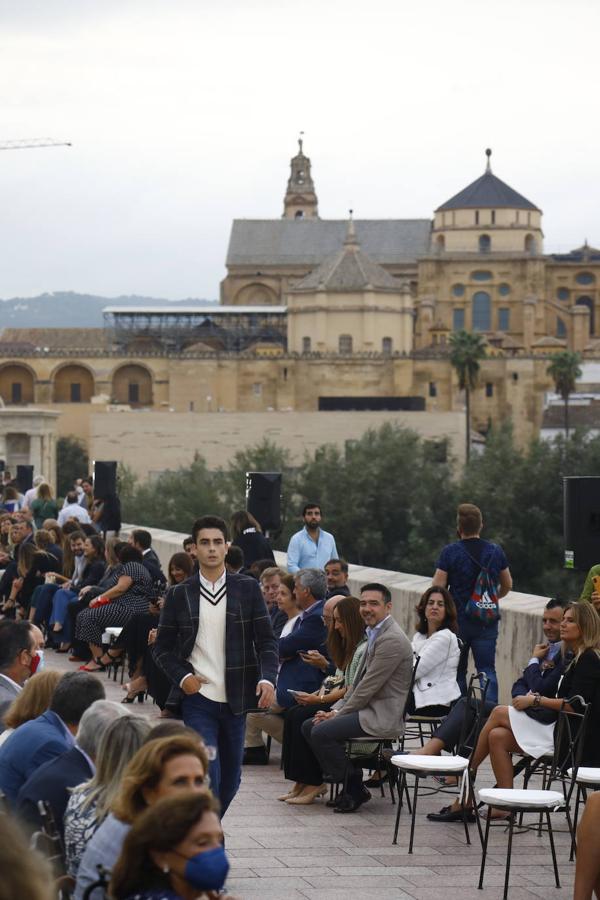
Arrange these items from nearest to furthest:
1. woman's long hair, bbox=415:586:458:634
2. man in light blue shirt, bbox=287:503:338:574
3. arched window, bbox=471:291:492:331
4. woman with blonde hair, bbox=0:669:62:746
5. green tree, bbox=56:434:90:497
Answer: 1. woman with blonde hair, bbox=0:669:62:746
2. woman's long hair, bbox=415:586:458:634
3. man in light blue shirt, bbox=287:503:338:574
4. green tree, bbox=56:434:90:497
5. arched window, bbox=471:291:492:331

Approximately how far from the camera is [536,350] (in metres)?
105

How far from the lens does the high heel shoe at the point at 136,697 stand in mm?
11453

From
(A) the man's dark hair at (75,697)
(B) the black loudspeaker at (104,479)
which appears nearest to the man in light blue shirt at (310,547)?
(A) the man's dark hair at (75,697)

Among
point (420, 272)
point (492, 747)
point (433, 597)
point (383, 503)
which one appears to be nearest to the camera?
point (492, 747)

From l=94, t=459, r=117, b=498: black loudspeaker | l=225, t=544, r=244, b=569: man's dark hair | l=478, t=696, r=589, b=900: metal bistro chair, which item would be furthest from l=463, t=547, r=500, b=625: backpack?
l=94, t=459, r=117, b=498: black loudspeaker

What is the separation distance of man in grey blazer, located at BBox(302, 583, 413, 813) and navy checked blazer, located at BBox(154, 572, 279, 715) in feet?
3.86

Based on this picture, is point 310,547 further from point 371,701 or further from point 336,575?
point 371,701

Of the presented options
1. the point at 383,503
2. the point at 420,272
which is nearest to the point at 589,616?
the point at 383,503

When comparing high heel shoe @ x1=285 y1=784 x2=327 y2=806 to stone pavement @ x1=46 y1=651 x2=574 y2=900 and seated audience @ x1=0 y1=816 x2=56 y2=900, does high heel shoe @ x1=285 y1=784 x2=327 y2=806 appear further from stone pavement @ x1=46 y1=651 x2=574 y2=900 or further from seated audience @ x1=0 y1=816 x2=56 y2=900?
seated audience @ x1=0 y1=816 x2=56 y2=900

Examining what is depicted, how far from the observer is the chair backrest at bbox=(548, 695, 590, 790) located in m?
6.86

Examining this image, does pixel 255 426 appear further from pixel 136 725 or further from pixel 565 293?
pixel 136 725

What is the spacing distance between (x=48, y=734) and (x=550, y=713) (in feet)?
8.88

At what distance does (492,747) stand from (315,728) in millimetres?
1000

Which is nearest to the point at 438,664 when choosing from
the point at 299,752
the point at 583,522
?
the point at 299,752
